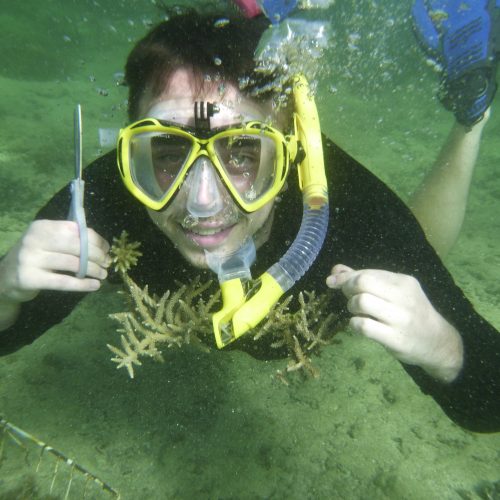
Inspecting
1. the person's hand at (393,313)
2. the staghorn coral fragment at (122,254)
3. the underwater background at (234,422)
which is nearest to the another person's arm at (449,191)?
the underwater background at (234,422)

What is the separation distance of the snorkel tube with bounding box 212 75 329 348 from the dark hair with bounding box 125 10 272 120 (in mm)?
320

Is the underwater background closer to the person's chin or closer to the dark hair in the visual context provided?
the dark hair

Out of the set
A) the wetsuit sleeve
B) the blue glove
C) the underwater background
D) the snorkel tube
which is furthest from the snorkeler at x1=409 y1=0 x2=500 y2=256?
the snorkel tube

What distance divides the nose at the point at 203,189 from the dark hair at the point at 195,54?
1.61 feet

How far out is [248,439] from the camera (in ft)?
10.5

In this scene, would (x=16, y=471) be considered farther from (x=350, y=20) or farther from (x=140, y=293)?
(x=350, y=20)

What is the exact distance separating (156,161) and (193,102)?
1.26 ft

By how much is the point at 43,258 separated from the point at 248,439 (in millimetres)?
2102

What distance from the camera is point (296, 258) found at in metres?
2.05

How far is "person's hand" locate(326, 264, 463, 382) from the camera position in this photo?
1.79 meters

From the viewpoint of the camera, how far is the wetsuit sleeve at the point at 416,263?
7.09ft

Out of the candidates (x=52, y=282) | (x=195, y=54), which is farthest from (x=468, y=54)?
(x=52, y=282)

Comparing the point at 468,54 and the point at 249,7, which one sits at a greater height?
the point at 468,54

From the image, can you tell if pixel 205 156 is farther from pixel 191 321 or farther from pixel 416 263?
pixel 416 263
